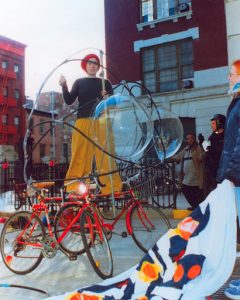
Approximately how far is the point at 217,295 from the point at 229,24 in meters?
9.42

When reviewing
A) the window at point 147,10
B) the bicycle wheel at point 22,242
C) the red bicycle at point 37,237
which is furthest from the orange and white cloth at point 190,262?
the window at point 147,10

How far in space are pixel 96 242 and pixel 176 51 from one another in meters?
13.7

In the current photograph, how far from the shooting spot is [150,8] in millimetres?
17688

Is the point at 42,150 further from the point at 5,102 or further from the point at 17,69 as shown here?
the point at 17,69

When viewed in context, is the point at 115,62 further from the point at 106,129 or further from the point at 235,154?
the point at 235,154

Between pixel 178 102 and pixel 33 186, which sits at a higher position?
pixel 178 102

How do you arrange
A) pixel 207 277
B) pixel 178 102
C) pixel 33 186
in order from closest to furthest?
pixel 207 277
pixel 33 186
pixel 178 102

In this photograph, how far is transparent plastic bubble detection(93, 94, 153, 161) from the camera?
577 cm

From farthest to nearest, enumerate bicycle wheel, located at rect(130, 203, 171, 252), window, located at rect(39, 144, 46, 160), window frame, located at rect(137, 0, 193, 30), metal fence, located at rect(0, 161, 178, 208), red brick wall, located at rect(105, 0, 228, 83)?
window, located at rect(39, 144, 46, 160) → window frame, located at rect(137, 0, 193, 30) → red brick wall, located at rect(105, 0, 228, 83) → metal fence, located at rect(0, 161, 178, 208) → bicycle wheel, located at rect(130, 203, 171, 252)

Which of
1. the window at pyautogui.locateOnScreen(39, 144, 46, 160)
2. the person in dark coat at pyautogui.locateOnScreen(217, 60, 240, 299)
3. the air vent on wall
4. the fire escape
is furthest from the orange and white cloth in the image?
the window at pyautogui.locateOnScreen(39, 144, 46, 160)

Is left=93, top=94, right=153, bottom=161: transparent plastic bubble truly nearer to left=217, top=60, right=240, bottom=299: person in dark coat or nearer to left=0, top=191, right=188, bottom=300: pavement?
left=0, top=191, right=188, bottom=300: pavement

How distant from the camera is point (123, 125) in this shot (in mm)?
5930

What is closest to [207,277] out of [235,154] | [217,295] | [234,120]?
[217,295]

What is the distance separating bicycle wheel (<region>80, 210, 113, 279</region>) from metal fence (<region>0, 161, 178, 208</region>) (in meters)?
2.98
